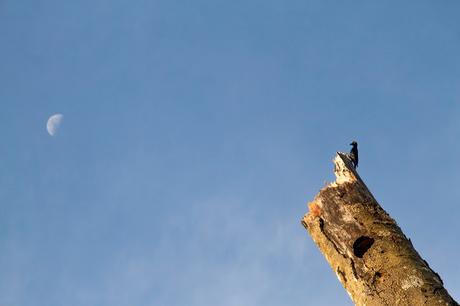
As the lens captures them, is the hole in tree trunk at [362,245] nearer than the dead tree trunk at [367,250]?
No

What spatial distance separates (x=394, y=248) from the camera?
5.01m

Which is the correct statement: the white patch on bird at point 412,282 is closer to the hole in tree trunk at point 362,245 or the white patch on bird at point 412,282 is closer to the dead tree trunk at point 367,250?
the dead tree trunk at point 367,250

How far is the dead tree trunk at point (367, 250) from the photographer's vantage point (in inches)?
181

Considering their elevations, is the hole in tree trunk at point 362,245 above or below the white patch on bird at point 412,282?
above

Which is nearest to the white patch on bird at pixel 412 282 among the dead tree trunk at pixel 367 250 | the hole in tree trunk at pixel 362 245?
the dead tree trunk at pixel 367 250

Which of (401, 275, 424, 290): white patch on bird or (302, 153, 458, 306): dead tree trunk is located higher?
(302, 153, 458, 306): dead tree trunk

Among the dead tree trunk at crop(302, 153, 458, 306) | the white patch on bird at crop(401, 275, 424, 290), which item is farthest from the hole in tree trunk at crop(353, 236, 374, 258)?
the white patch on bird at crop(401, 275, 424, 290)

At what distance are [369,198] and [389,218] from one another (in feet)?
1.23

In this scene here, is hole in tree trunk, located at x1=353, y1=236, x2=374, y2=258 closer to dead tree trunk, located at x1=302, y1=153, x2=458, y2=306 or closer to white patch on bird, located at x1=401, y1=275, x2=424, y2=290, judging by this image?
dead tree trunk, located at x1=302, y1=153, x2=458, y2=306

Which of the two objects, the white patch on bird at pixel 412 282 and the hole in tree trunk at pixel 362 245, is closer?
the white patch on bird at pixel 412 282

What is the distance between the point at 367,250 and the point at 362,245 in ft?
0.31

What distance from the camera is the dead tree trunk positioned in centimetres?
459

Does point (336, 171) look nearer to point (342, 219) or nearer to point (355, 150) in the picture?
point (342, 219)

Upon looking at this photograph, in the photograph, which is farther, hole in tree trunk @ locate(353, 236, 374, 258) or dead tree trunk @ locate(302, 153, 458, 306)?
hole in tree trunk @ locate(353, 236, 374, 258)
